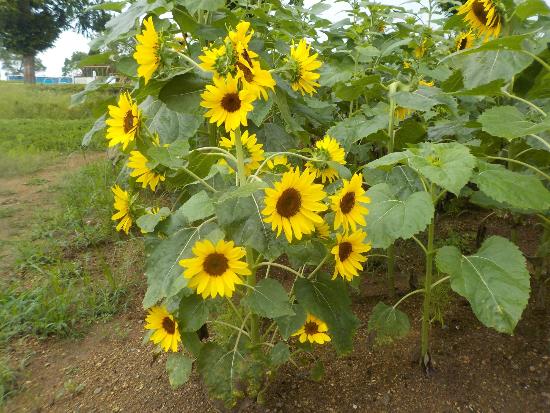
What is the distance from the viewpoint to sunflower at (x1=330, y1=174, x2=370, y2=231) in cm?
Answer: 134

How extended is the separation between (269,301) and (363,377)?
666 millimetres

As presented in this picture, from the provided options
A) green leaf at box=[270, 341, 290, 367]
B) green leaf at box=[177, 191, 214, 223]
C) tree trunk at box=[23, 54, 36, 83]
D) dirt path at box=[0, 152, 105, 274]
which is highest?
green leaf at box=[177, 191, 214, 223]

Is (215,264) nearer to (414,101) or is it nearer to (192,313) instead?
(192,313)

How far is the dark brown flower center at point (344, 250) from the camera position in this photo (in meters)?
1.43

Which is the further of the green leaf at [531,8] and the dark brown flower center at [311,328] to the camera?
the dark brown flower center at [311,328]

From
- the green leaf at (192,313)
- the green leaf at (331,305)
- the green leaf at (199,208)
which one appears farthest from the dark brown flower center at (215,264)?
the green leaf at (331,305)

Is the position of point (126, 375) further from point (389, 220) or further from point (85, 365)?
point (389, 220)

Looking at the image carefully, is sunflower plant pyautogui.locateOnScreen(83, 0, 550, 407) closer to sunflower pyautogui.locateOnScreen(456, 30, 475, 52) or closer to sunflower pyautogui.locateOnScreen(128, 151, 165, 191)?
sunflower pyautogui.locateOnScreen(128, 151, 165, 191)

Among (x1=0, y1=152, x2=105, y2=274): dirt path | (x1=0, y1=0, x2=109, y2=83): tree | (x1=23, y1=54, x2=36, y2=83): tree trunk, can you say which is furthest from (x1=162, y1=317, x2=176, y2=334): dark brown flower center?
(x1=23, y1=54, x2=36, y2=83): tree trunk

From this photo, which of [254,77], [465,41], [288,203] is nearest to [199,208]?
[288,203]

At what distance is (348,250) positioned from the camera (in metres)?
1.46

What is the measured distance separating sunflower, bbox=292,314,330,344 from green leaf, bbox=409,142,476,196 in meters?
0.67

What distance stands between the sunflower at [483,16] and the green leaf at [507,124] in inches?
16.0

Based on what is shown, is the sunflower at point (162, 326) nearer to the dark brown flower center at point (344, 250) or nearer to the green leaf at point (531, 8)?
the dark brown flower center at point (344, 250)
